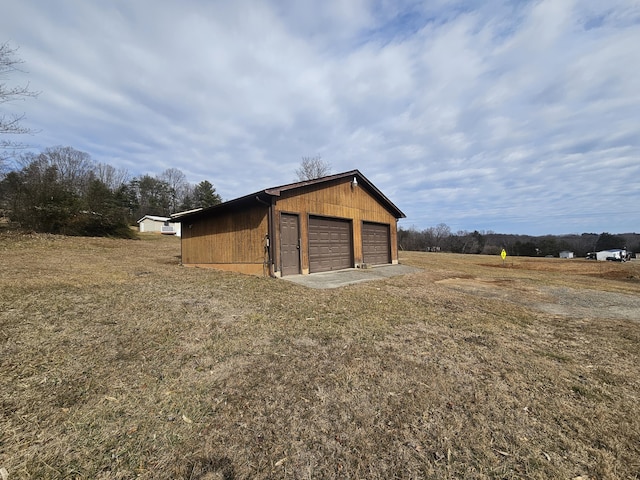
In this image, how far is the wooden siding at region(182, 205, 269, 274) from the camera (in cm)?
939

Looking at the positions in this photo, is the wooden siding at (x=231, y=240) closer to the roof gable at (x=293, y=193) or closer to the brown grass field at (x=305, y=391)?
the roof gable at (x=293, y=193)

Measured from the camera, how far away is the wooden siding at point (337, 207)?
9866 millimetres

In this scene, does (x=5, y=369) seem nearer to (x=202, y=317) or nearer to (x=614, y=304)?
(x=202, y=317)

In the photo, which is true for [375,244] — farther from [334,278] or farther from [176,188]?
[176,188]

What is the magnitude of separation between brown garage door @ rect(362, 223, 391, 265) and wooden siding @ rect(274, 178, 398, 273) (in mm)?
300

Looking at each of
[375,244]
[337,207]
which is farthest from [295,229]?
[375,244]

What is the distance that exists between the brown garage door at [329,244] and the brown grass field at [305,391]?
5.01m

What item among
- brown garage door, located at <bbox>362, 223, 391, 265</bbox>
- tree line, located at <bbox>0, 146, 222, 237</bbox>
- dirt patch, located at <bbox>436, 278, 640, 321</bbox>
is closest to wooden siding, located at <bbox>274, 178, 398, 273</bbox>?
brown garage door, located at <bbox>362, 223, 391, 265</bbox>

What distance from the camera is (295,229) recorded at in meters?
9.88

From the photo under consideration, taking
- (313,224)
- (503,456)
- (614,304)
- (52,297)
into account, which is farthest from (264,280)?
(614,304)

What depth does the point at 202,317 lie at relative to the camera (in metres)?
4.82

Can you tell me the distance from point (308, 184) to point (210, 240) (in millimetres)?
4802

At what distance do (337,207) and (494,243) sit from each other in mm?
65218

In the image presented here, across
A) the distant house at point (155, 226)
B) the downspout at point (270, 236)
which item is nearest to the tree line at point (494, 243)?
the distant house at point (155, 226)
